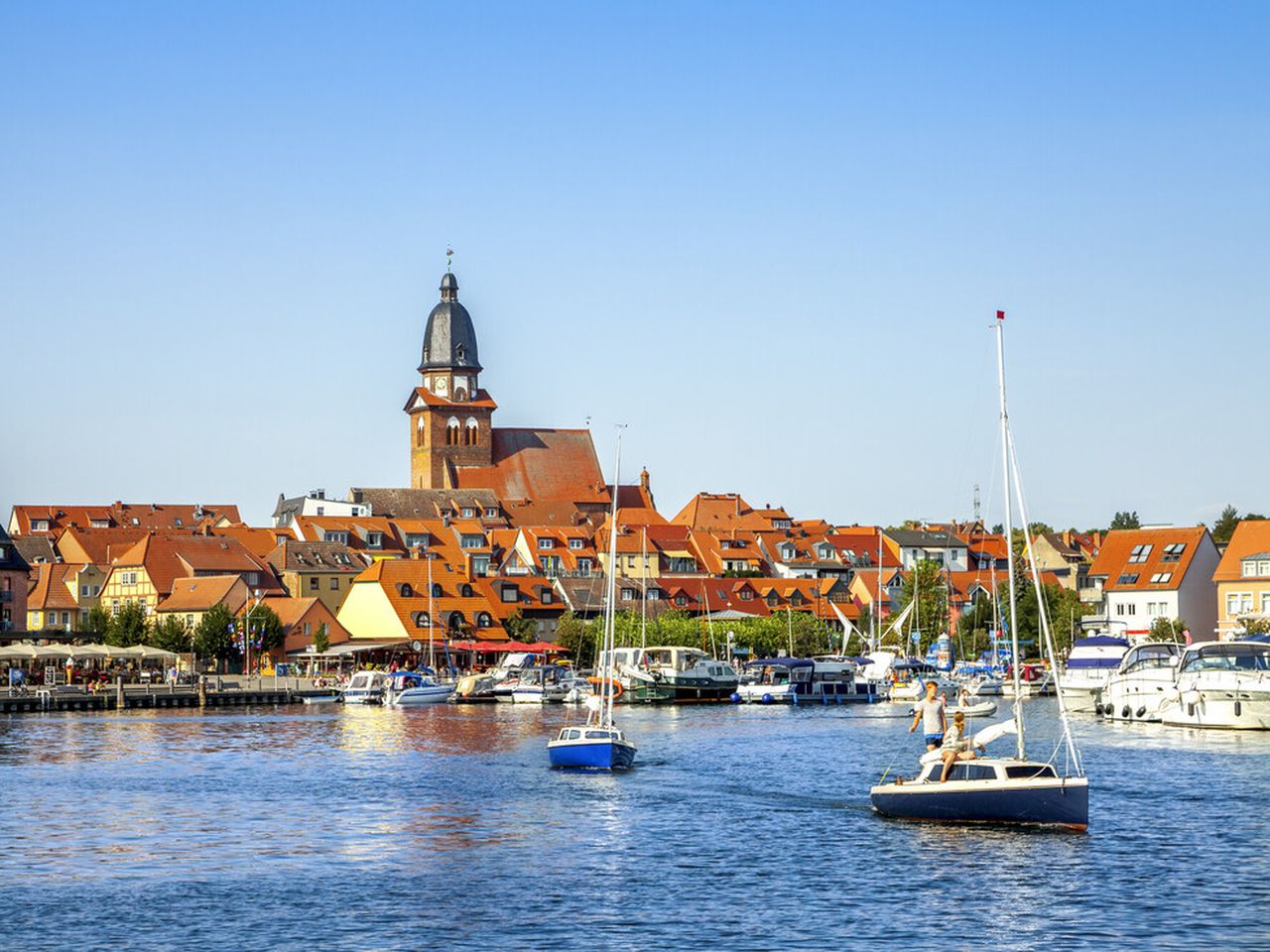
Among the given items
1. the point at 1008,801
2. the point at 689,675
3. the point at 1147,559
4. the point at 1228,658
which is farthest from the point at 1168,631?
the point at 1008,801

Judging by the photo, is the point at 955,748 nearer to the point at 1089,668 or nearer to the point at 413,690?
the point at 1089,668

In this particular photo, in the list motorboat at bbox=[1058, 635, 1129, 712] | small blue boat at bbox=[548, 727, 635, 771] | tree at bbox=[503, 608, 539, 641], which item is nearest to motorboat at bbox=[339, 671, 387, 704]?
tree at bbox=[503, 608, 539, 641]

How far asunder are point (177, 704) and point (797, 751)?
5365 cm

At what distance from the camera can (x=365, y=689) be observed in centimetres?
12194

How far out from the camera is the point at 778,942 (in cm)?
3572

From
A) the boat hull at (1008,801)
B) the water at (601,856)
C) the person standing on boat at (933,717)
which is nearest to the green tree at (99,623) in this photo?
the water at (601,856)

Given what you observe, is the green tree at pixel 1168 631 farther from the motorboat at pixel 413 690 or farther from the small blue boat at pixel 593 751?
the small blue boat at pixel 593 751

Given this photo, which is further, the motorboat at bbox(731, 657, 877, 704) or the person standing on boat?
the motorboat at bbox(731, 657, 877, 704)

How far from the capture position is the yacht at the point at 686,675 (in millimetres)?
121100

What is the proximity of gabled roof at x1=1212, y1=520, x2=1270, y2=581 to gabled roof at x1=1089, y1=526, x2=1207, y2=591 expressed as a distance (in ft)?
21.3

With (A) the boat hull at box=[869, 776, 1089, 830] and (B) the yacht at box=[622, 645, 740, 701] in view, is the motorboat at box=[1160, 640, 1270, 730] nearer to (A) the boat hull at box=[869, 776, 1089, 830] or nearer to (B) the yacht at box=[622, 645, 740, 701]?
(B) the yacht at box=[622, 645, 740, 701]

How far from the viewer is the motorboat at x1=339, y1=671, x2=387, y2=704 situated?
120625 mm

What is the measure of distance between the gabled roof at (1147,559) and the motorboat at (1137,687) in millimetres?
Answer: 54779

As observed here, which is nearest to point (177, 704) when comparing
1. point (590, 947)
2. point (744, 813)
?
point (744, 813)
